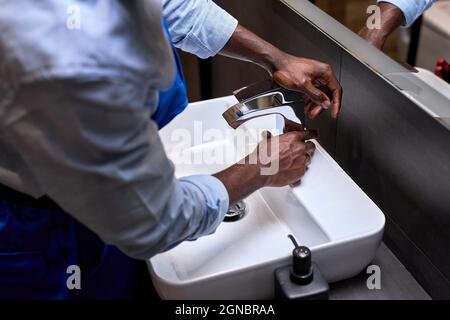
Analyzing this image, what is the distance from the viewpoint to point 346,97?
987 mm

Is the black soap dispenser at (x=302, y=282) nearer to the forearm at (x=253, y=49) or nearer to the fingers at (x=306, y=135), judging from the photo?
the fingers at (x=306, y=135)

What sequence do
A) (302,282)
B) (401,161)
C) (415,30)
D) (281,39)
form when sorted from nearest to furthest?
(302,282) < (401,161) < (415,30) < (281,39)

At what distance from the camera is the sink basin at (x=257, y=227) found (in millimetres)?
744

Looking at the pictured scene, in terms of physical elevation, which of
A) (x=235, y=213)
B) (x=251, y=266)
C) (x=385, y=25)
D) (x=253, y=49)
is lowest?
(x=235, y=213)

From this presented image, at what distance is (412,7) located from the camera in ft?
3.09

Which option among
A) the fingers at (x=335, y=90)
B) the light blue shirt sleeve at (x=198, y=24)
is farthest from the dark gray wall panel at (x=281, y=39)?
the light blue shirt sleeve at (x=198, y=24)

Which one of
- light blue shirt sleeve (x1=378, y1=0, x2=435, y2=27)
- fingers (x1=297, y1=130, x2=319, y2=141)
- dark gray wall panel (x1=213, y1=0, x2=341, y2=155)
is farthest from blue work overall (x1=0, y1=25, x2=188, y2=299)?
light blue shirt sleeve (x1=378, y1=0, x2=435, y2=27)

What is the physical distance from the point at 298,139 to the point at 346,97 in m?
0.18

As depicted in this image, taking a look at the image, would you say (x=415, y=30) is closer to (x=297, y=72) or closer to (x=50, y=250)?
(x=297, y=72)

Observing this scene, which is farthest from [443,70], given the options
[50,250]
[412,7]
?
[50,250]

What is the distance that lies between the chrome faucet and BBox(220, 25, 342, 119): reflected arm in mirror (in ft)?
0.07

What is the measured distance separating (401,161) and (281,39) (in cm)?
50

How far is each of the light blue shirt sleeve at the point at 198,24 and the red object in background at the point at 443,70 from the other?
1.33 ft

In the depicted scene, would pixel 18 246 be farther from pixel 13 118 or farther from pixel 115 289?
pixel 13 118
